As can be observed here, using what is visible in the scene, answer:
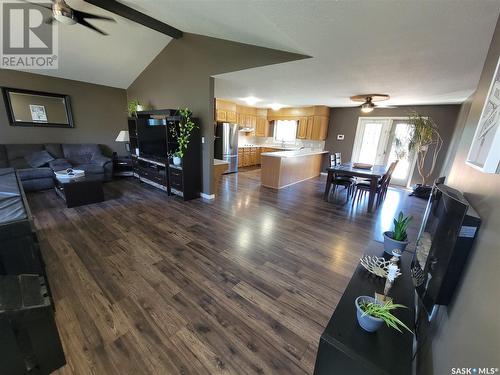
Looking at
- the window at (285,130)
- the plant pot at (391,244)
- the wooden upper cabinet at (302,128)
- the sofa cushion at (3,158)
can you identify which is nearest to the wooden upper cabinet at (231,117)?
the window at (285,130)

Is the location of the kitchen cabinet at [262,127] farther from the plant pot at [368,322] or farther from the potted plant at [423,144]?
the plant pot at [368,322]

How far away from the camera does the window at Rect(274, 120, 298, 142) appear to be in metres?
8.10

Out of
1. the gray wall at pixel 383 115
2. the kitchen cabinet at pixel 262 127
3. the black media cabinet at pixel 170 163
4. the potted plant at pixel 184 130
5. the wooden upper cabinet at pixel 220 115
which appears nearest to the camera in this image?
the potted plant at pixel 184 130

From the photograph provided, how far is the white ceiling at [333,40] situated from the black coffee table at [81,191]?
2751 mm

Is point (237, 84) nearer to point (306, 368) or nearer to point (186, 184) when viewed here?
point (186, 184)

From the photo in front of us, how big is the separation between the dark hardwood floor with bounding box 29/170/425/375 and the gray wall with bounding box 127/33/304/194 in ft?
5.56

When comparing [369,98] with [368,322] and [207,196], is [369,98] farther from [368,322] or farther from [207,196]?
[368,322]

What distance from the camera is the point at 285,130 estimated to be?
8359 millimetres

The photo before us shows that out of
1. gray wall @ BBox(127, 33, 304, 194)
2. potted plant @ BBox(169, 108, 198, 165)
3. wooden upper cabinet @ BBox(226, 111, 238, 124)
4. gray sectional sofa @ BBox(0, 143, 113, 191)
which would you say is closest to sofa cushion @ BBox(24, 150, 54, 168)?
gray sectional sofa @ BBox(0, 143, 113, 191)

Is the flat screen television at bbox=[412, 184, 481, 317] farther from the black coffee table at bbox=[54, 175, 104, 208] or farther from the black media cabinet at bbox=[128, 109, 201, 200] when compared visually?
the black coffee table at bbox=[54, 175, 104, 208]

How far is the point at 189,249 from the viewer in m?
2.50

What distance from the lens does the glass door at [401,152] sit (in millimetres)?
5934

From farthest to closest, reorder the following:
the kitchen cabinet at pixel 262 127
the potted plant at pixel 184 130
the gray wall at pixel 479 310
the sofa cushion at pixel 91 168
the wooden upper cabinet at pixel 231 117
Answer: the kitchen cabinet at pixel 262 127 → the wooden upper cabinet at pixel 231 117 → the sofa cushion at pixel 91 168 → the potted plant at pixel 184 130 → the gray wall at pixel 479 310

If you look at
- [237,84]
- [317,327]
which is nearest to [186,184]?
[237,84]
